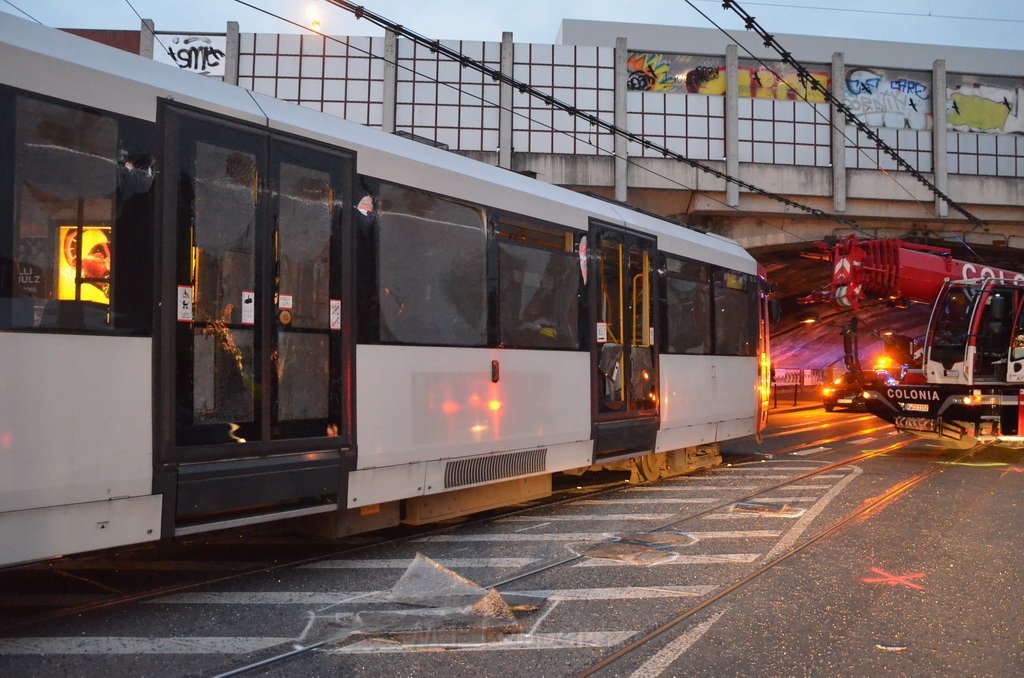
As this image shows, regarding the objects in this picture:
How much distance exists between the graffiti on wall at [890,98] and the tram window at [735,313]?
18.1 meters

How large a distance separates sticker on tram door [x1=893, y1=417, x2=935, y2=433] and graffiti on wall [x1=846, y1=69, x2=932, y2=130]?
52.5 feet

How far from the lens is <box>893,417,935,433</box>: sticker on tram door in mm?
14703

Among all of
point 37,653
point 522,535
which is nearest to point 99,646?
point 37,653

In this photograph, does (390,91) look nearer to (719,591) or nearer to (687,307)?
(687,307)

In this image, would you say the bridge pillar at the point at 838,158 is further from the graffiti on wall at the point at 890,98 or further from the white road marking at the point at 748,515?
the white road marking at the point at 748,515

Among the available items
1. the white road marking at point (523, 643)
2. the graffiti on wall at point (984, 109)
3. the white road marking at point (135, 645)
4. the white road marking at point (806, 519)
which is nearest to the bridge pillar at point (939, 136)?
the graffiti on wall at point (984, 109)

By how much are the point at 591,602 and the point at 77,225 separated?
12.5 ft

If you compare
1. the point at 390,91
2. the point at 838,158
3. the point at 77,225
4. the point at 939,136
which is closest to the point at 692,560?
Answer: the point at 77,225

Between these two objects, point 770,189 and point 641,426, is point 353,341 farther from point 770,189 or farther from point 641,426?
point 770,189

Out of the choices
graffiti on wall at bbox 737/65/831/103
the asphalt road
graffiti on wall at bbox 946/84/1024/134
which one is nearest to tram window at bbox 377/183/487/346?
the asphalt road

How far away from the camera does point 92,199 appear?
4.68 m

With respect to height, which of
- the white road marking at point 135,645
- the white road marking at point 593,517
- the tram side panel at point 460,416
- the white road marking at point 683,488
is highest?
the tram side panel at point 460,416

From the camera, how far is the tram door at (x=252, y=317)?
16.4 feet

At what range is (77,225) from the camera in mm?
4605
